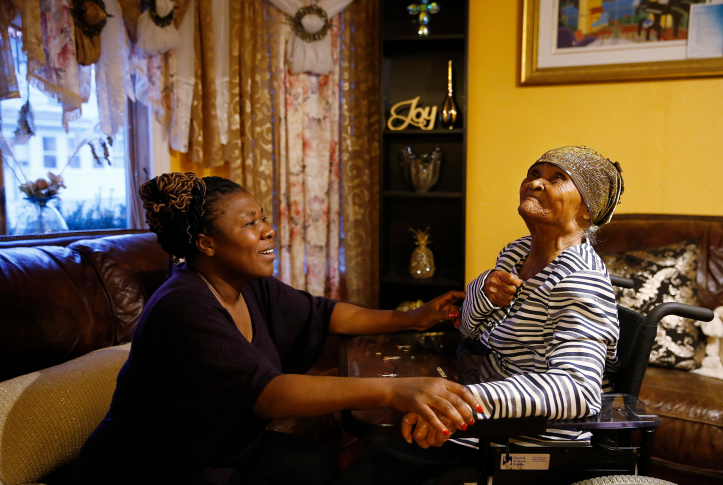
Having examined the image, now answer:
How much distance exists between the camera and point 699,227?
2.34m

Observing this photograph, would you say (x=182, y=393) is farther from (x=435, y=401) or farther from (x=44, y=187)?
(x=44, y=187)

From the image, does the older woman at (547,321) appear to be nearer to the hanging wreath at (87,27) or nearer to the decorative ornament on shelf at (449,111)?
the decorative ornament on shelf at (449,111)

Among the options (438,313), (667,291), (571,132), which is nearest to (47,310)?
(438,313)

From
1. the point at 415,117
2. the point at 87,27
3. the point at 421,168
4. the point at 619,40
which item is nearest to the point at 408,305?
the point at 421,168

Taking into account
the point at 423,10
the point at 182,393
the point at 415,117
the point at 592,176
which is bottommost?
the point at 182,393

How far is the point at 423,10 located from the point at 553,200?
1836mm

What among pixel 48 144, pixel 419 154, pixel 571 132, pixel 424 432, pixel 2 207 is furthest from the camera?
pixel 419 154

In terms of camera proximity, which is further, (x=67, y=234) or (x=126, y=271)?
(x=67, y=234)

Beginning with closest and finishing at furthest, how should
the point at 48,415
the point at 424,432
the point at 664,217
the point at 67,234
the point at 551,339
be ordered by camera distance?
the point at 424,432 < the point at 551,339 < the point at 48,415 < the point at 67,234 < the point at 664,217

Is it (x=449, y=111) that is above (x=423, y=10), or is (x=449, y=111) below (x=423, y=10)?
below

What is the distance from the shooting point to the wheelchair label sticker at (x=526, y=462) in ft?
3.25

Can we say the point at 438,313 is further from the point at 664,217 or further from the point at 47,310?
the point at 664,217

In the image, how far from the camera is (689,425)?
177cm

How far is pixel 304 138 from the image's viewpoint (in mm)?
2922
